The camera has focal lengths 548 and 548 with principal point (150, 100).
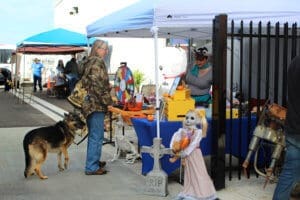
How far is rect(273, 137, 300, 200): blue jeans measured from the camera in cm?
497

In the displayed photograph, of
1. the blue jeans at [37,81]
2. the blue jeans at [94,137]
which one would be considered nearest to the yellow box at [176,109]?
the blue jeans at [94,137]

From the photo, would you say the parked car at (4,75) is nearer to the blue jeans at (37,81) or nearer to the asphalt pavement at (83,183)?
the blue jeans at (37,81)

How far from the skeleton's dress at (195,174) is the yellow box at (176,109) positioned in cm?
97

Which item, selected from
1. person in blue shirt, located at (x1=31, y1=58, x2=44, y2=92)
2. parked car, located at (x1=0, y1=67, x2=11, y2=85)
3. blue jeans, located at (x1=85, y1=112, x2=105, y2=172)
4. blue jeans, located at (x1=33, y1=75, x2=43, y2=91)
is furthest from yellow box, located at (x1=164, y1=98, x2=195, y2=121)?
parked car, located at (x1=0, y1=67, x2=11, y2=85)

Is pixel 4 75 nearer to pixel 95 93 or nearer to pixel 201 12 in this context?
pixel 95 93

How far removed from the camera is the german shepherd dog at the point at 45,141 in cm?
716

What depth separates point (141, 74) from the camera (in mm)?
22328

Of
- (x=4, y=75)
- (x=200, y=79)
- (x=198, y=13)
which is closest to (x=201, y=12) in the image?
(x=198, y=13)

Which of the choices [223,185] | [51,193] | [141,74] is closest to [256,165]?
[223,185]

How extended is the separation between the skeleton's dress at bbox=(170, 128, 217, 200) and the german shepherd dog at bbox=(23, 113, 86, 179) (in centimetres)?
209

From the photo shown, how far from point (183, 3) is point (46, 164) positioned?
334 centimetres

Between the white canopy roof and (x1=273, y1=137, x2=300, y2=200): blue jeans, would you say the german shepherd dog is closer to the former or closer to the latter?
the white canopy roof

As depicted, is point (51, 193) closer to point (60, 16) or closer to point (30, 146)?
point (30, 146)

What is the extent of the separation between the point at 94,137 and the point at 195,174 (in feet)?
6.39
